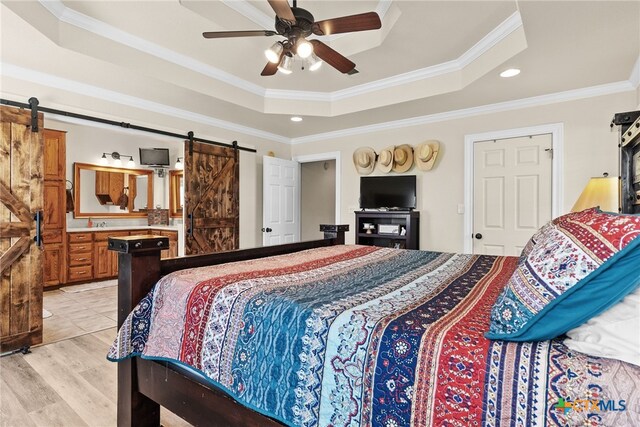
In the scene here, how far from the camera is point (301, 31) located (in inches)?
83.3

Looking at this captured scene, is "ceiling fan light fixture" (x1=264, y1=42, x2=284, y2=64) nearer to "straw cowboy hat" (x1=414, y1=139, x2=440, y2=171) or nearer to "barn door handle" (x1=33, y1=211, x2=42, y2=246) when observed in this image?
"barn door handle" (x1=33, y1=211, x2=42, y2=246)

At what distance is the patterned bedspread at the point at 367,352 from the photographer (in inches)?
30.0

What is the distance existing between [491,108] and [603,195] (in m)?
1.59

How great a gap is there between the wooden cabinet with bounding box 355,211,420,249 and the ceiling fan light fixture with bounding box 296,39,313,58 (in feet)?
8.46

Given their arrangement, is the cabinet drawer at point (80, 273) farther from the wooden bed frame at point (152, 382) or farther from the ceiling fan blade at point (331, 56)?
the ceiling fan blade at point (331, 56)

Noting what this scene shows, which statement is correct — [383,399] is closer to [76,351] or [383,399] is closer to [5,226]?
[76,351]

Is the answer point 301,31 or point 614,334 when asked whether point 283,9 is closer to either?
point 301,31

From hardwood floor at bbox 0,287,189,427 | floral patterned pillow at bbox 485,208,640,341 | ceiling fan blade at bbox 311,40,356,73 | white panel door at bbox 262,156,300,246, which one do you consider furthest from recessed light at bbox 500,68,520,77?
hardwood floor at bbox 0,287,189,427

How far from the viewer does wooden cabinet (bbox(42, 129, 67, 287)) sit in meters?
4.75

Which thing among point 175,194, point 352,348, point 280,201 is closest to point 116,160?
point 175,194

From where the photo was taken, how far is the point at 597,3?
2.00m

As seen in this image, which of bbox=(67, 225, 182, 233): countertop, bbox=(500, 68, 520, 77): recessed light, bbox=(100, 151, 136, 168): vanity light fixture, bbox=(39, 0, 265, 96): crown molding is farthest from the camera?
bbox=(100, 151, 136, 168): vanity light fixture

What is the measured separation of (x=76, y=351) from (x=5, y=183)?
57.8 inches

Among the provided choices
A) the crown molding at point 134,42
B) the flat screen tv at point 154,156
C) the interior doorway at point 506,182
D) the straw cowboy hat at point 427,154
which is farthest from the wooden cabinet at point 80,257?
the interior doorway at point 506,182
